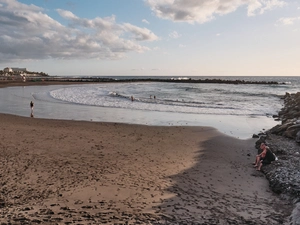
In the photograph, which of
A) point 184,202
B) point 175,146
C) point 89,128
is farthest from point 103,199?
point 89,128

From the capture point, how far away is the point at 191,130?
56.7ft

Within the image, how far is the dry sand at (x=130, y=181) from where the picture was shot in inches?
248

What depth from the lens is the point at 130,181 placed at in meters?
8.43

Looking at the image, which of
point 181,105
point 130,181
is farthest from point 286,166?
point 181,105

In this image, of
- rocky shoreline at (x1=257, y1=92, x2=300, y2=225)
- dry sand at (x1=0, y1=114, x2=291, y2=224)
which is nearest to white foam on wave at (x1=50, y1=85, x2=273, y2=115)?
rocky shoreline at (x1=257, y1=92, x2=300, y2=225)

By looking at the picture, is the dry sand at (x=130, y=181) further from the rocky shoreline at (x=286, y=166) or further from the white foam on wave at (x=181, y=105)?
the white foam on wave at (x=181, y=105)

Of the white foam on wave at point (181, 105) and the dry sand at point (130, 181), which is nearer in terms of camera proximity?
the dry sand at point (130, 181)

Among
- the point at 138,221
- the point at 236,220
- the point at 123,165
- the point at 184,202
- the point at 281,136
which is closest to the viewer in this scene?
the point at 138,221

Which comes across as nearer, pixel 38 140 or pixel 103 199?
pixel 103 199

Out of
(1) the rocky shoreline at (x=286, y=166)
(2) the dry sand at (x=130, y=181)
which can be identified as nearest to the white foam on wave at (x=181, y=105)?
(1) the rocky shoreline at (x=286, y=166)

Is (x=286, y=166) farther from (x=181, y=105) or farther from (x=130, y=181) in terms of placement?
(x=181, y=105)

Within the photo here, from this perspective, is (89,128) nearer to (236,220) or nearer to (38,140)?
(38,140)

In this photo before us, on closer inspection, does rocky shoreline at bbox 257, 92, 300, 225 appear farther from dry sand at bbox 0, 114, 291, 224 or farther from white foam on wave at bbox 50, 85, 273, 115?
white foam on wave at bbox 50, 85, 273, 115

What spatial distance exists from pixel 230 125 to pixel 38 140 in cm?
1341
